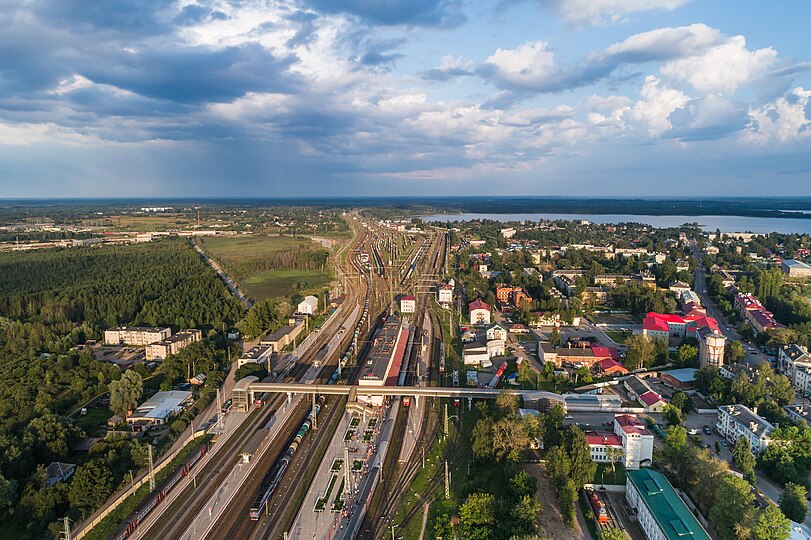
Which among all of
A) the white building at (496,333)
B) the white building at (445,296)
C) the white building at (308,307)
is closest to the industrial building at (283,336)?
the white building at (308,307)

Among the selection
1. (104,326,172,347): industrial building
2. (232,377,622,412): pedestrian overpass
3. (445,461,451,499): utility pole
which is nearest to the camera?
(445,461,451,499): utility pole

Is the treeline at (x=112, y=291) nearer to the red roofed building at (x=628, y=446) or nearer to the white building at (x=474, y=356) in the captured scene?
the white building at (x=474, y=356)

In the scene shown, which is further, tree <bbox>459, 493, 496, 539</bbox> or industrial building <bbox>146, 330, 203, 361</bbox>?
industrial building <bbox>146, 330, 203, 361</bbox>

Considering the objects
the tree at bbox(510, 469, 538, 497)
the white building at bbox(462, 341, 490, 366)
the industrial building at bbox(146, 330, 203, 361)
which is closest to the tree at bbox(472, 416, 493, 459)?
the tree at bbox(510, 469, 538, 497)

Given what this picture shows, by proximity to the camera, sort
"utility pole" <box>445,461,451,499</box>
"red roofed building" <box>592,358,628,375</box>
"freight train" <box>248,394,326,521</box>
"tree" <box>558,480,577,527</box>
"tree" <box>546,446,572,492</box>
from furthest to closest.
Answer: "red roofed building" <box>592,358,628,375</box> < "utility pole" <box>445,461,451,499</box> < "tree" <box>546,446,572,492</box> < "freight train" <box>248,394,326,521</box> < "tree" <box>558,480,577,527</box>

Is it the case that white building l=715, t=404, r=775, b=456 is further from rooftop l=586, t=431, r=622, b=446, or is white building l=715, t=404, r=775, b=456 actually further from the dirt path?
the dirt path

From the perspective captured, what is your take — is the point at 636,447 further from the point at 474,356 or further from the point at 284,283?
the point at 284,283

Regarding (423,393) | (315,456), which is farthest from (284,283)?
(315,456)

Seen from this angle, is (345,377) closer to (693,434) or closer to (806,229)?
(693,434)

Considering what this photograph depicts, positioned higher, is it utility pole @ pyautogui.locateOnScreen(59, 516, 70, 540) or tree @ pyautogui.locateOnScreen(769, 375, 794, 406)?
tree @ pyautogui.locateOnScreen(769, 375, 794, 406)
